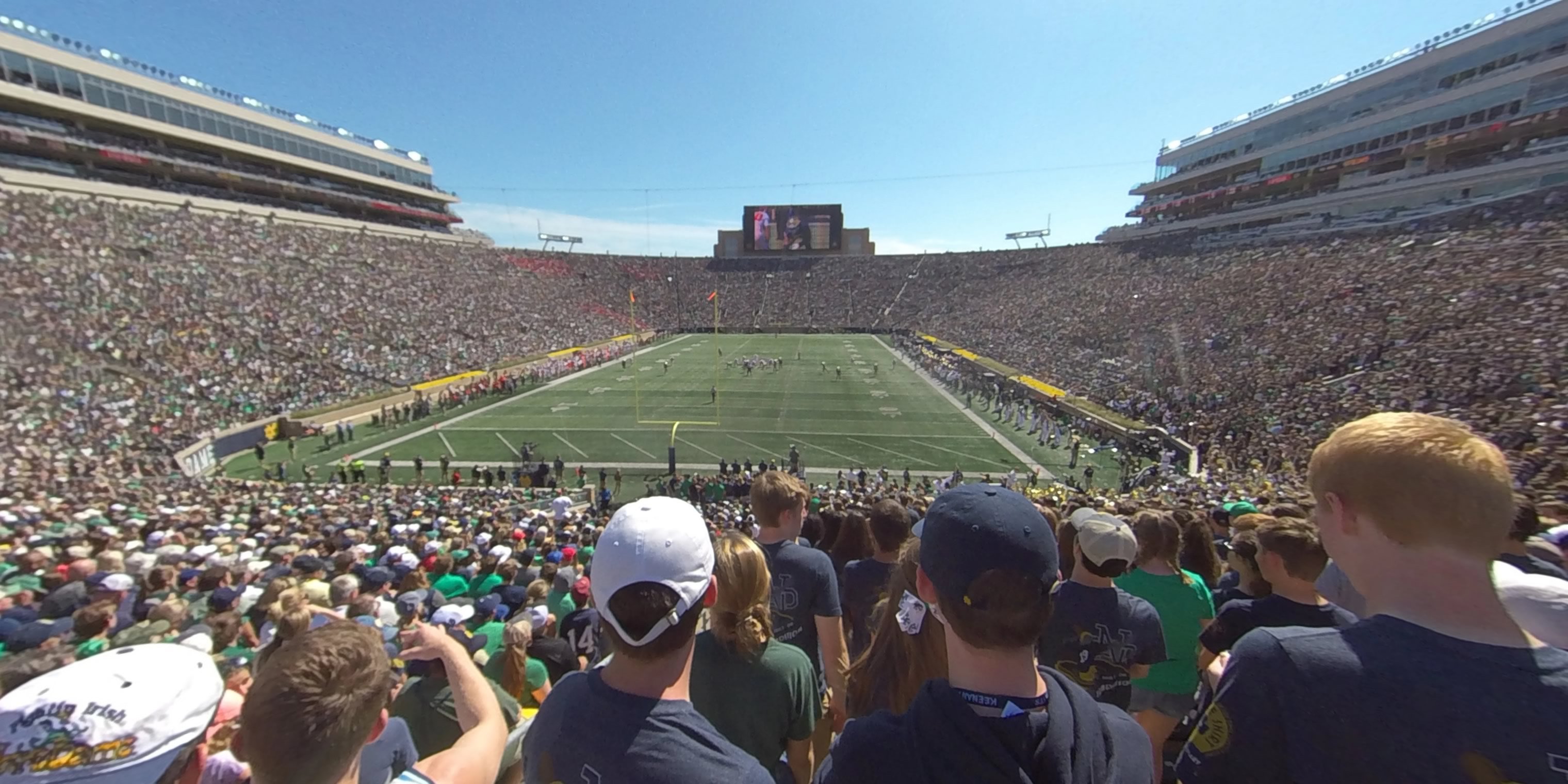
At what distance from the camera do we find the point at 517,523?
12633 millimetres

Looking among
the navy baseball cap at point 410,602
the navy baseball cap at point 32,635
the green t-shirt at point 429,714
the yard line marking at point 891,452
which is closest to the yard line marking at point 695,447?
the yard line marking at point 891,452

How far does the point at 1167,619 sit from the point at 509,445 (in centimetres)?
2378

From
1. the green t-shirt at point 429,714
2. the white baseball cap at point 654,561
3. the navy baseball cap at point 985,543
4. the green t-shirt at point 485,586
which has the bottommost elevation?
the green t-shirt at point 485,586

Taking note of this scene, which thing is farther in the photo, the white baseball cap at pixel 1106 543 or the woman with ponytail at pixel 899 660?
the white baseball cap at pixel 1106 543

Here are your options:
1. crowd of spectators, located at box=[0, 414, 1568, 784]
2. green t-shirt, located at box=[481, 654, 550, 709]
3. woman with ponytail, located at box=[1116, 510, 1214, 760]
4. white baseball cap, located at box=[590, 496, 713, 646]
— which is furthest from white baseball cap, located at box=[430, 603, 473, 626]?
woman with ponytail, located at box=[1116, 510, 1214, 760]

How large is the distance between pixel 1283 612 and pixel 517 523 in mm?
12287

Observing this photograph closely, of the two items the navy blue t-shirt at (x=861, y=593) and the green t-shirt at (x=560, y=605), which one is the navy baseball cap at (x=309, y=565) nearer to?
the green t-shirt at (x=560, y=605)

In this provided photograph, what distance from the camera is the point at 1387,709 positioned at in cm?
142

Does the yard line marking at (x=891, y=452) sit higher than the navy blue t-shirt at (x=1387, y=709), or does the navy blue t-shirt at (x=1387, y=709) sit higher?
the navy blue t-shirt at (x=1387, y=709)

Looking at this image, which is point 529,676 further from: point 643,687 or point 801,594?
point 643,687

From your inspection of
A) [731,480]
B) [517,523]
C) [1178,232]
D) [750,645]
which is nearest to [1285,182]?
[1178,232]

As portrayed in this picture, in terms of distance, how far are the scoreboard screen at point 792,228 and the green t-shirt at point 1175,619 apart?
282ft

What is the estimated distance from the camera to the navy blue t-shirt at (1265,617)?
309cm

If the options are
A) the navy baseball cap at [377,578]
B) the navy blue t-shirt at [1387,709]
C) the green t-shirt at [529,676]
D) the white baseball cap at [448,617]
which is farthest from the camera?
the navy baseball cap at [377,578]
